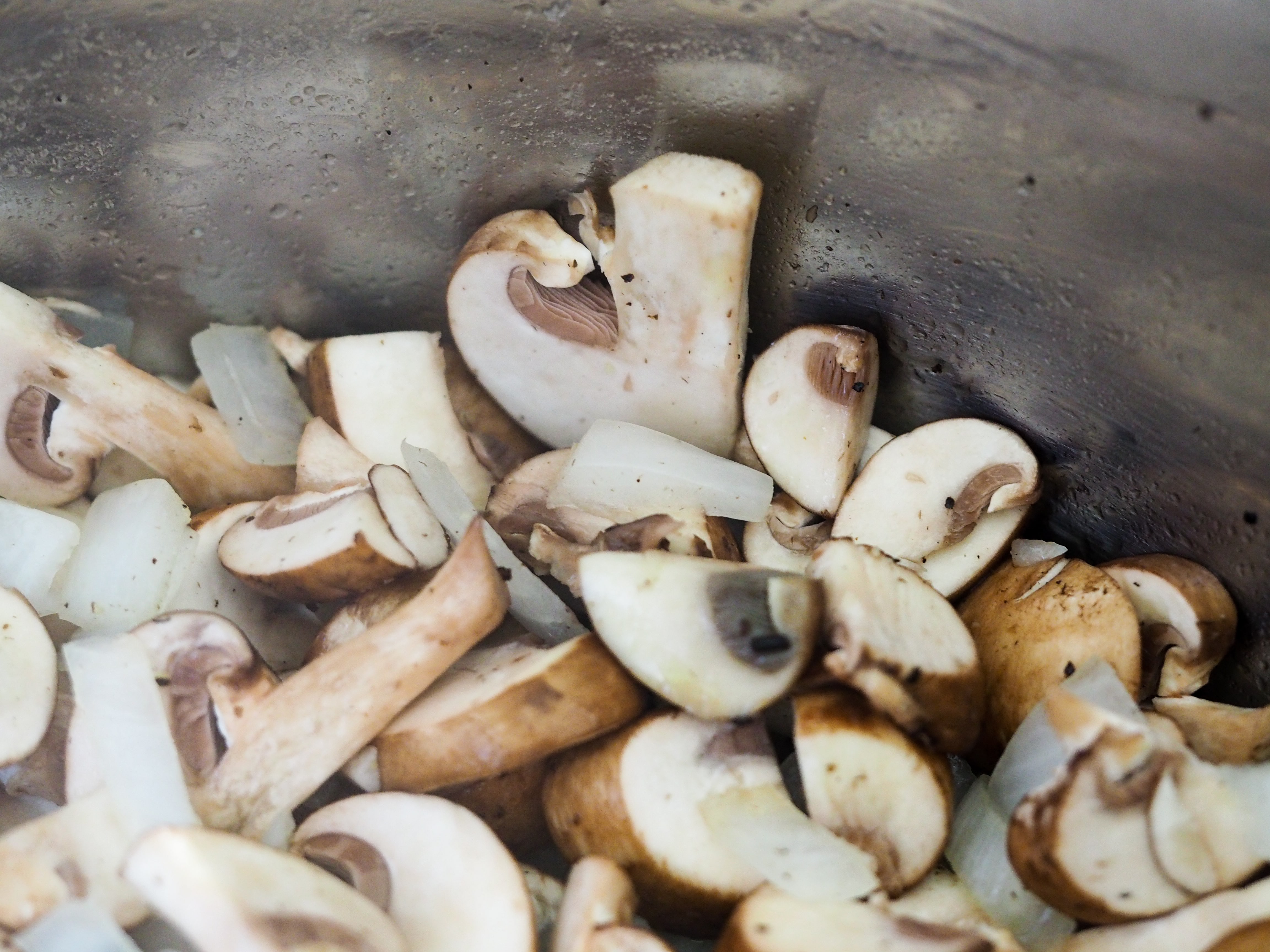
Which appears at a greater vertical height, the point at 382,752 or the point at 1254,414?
the point at 1254,414

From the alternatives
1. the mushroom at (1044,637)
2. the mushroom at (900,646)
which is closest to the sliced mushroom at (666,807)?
the mushroom at (900,646)

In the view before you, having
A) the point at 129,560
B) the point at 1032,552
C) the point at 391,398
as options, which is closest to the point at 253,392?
the point at 391,398

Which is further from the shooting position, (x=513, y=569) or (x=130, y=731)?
(x=513, y=569)

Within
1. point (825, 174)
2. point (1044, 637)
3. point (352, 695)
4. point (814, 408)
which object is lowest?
point (352, 695)

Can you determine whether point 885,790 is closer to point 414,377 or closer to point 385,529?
point 385,529

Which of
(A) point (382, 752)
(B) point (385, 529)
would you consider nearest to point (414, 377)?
→ (B) point (385, 529)

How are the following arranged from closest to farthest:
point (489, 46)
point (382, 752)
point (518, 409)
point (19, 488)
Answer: point (382, 752), point (489, 46), point (19, 488), point (518, 409)

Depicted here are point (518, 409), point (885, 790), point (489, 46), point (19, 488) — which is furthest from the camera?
point (518, 409)

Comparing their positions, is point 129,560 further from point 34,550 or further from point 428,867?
point 428,867
